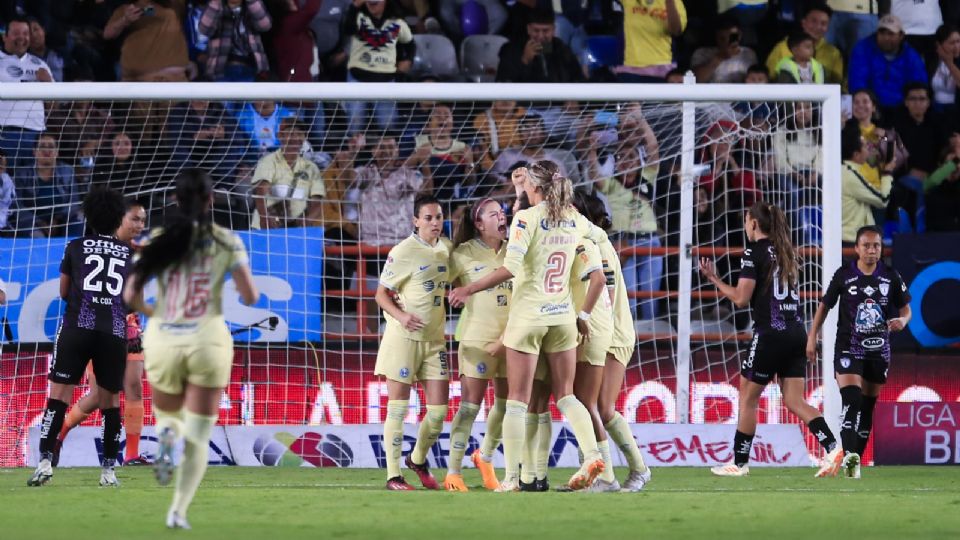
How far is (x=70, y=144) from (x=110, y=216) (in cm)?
437

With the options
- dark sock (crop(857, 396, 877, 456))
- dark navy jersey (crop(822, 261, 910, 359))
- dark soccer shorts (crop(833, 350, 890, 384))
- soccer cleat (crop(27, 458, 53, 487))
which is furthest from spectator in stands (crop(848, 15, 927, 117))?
soccer cleat (crop(27, 458, 53, 487))

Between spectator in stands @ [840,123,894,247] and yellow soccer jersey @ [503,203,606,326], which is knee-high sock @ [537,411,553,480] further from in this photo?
spectator in stands @ [840,123,894,247]

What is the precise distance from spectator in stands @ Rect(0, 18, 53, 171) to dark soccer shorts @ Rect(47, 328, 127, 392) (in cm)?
312

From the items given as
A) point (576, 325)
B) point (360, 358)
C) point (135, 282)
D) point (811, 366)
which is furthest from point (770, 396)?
point (135, 282)

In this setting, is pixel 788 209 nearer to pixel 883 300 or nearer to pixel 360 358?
pixel 883 300

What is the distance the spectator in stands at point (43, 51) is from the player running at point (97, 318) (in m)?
6.12

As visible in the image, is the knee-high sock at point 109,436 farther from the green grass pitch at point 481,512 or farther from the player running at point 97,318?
the green grass pitch at point 481,512

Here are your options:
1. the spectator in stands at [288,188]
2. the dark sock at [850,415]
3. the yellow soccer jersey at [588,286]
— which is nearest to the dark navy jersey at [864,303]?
the dark sock at [850,415]

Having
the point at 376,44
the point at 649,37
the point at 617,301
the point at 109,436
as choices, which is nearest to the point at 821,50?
the point at 649,37

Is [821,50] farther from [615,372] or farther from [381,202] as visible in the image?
[615,372]

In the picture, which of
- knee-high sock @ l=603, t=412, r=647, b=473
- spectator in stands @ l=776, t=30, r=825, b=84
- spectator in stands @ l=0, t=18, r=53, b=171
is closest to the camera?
knee-high sock @ l=603, t=412, r=647, b=473

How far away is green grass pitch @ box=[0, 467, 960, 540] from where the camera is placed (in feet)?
23.6

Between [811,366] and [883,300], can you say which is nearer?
[883,300]

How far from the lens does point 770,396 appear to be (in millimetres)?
14312
